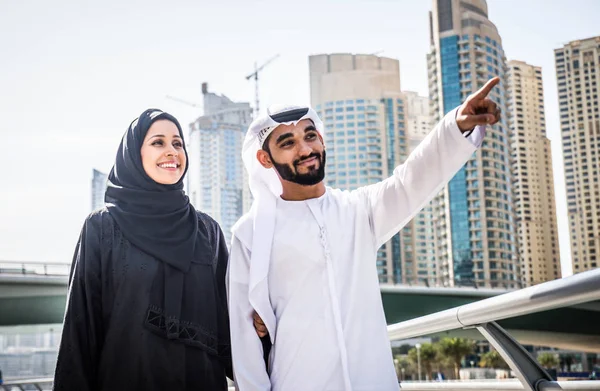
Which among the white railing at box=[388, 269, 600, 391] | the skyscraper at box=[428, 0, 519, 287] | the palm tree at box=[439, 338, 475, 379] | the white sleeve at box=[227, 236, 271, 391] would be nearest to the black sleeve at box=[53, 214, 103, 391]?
the white sleeve at box=[227, 236, 271, 391]

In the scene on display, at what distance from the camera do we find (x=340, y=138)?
8912 cm

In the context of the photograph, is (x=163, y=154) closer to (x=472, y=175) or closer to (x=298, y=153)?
(x=298, y=153)

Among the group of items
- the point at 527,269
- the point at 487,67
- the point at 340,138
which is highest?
the point at 487,67

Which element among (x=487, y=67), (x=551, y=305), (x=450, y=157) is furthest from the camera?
(x=487, y=67)

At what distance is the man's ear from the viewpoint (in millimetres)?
2950

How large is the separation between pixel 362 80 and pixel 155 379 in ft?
304

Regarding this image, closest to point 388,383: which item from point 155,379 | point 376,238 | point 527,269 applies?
point 376,238

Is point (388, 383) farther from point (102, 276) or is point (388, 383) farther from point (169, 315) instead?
point (102, 276)

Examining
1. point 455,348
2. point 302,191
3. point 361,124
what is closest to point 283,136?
point 302,191

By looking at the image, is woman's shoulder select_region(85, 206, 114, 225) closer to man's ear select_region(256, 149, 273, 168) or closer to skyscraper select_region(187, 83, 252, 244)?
man's ear select_region(256, 149, 273, 168)

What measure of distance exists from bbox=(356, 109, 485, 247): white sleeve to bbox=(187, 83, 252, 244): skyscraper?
8833 centimetres

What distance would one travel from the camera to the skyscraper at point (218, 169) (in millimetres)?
95125

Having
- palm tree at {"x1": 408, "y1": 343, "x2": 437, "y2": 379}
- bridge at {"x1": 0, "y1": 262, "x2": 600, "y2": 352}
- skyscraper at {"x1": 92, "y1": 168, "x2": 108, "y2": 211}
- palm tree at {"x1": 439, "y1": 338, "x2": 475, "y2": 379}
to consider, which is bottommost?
palm tree at {"x1": 408, "y1": 343, "x2": 437, "y2": 379}

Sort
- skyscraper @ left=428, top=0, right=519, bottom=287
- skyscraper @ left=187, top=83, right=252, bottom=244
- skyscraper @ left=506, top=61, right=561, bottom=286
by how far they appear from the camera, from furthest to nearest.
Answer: skyscraper @ left=506, top=61, right=561, bottom=286, skyscraper @ left=187, top=83, right=252, bottom=244, skyscraper @ left=428, top=0, right=519, bottom=287
